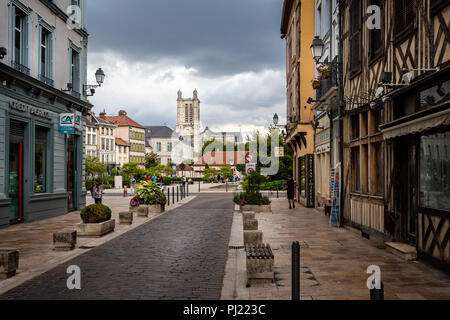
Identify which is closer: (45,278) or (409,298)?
(409,298)

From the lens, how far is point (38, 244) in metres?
11.2

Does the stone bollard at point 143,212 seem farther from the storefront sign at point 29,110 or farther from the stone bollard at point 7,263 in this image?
the stone bollard at point 7,263

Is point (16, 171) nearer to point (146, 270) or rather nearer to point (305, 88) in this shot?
point (146, 270)

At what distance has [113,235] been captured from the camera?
42.0 feet

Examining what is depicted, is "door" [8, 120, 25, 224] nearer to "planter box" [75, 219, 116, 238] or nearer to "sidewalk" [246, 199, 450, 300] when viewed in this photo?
"planter box" [75, 219, 116, 238]

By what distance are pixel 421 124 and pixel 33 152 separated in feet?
45.2

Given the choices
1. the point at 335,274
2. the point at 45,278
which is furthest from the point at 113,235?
the point at 335,274

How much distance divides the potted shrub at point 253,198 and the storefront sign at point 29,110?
30.0ft

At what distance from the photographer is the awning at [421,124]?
22.0ft

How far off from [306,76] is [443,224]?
16.8 meters

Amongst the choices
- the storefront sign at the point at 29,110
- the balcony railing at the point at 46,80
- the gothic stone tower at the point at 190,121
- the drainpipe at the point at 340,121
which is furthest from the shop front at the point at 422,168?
the gothic stone tower at the point at 190,121

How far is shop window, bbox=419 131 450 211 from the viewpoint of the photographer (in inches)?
299
